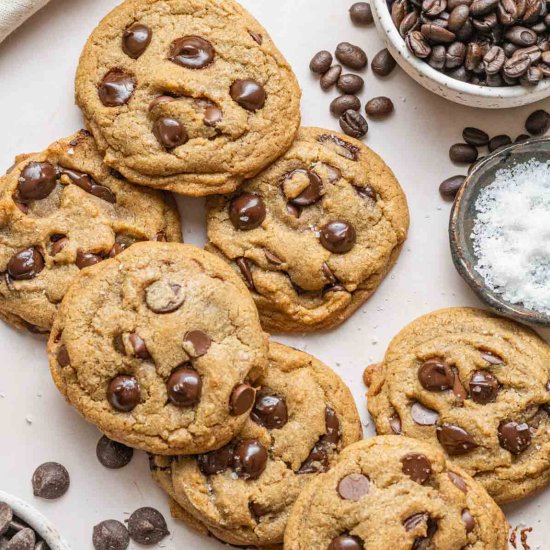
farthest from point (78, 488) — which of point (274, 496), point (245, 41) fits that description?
point (245, 41)

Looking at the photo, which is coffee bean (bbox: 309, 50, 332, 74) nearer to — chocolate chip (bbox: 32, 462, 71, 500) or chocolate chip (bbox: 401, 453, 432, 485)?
chocolate chip (bbox: 401, 453, 432, 485)

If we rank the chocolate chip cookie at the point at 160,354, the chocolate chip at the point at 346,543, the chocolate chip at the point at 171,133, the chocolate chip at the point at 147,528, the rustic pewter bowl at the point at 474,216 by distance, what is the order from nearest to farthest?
the chocolate chip at the point at 346,543, the chocolate chip cookie at the point at 160,354, the chocolate chip at the point at 171,133, the rustic pewter bowl at the point at 474,216, the chocolate chip at the point at 147,528

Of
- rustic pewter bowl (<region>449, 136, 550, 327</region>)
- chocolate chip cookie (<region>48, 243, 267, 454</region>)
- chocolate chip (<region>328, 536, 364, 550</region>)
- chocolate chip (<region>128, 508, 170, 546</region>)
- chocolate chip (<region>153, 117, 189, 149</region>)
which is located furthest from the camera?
→ chocolate chip (<region>128, 508, 170, 546</region>)

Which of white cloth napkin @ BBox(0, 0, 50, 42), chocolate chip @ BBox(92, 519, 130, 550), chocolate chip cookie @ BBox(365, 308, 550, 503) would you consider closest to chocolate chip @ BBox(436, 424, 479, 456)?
chocolate chip cookie @ BBox(365, 308, 550, 503)

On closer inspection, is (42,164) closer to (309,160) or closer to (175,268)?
(175,268)

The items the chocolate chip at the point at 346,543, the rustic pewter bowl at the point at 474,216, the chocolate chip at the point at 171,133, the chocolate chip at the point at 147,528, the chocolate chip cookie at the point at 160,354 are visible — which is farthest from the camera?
the chocolate chip at the point at 147,528

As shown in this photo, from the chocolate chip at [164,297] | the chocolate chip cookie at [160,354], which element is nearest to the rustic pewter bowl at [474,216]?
the chocolate chip cookie at [160,354]

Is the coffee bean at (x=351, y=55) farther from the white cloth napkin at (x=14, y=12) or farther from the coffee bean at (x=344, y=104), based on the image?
the white cloth napkin at (x=14, y=12)
